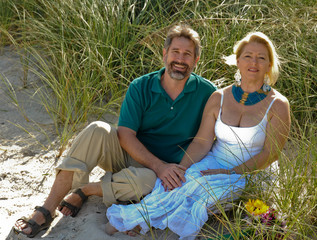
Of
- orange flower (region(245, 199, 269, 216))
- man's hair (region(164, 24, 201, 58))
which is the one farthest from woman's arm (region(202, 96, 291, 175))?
man's hair (region(164, 24, 201, 58))

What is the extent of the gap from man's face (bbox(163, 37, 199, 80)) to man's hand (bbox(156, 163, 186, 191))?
66 cm

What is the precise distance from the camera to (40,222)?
329 centimetres

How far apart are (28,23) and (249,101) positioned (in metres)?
3.05

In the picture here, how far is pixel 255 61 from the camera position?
3332 millimetres

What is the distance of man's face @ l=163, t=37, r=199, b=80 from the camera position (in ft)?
11.8

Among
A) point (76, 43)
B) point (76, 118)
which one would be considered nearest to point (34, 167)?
point (76, 118)

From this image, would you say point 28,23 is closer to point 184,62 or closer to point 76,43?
point 76,43

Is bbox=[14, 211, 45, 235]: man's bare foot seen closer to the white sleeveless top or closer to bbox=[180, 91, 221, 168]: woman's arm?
bbox=[180, 91, 221, 168]: woman's arm

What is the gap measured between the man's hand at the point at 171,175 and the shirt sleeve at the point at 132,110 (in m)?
0.42

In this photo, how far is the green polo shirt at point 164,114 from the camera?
3.66m

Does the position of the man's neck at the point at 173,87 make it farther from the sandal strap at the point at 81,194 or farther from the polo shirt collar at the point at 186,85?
the sandal strap at the point at 81,194

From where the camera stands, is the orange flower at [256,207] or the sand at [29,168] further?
the sand at [29,168]

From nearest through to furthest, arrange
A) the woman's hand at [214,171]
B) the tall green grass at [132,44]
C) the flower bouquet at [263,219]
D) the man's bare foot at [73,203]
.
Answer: the flower bouquet at [263,219] → the woman's hand at [214,171] → the man's bare foot at [73,203] → the tall green grass at [132,44]

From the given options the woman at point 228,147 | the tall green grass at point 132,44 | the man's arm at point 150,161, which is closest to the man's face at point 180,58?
the woman at point 228,147
